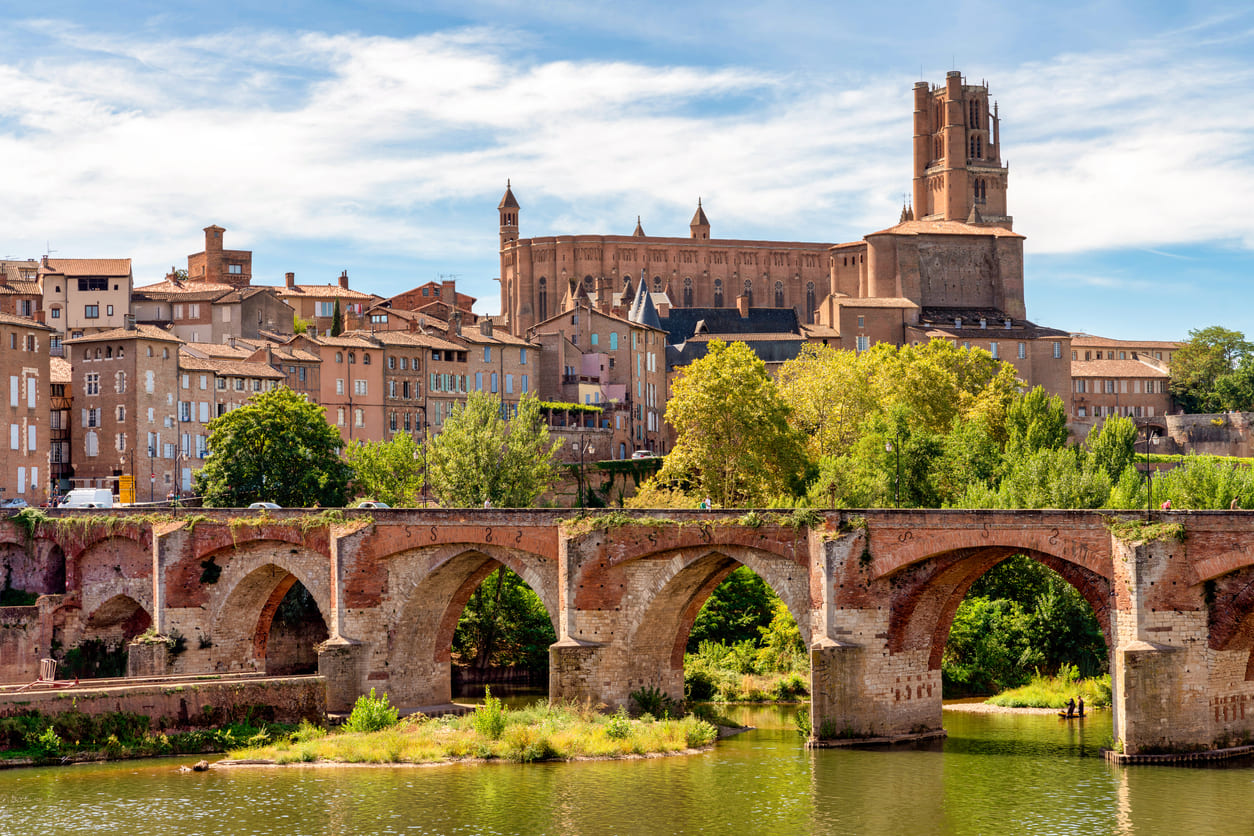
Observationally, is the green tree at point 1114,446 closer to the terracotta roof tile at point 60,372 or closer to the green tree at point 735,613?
the green tree at point 735,613

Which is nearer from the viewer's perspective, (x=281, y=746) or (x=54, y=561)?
(x=281, y=746)

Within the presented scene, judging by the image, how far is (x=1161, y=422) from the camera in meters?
124

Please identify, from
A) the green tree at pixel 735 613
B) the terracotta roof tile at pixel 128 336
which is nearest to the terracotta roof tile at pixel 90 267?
the terracotta roof tile at pixel 128 336

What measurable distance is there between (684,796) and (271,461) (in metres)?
34.0

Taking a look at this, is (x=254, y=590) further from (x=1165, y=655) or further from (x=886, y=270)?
(x=886, y=270)

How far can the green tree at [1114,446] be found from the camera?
2906 inches

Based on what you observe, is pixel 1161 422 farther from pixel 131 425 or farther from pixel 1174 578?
pixel 1174 578

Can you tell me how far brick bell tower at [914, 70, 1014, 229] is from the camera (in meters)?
136

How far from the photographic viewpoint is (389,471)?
73250 millimetres

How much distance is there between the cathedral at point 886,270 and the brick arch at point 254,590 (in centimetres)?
5484

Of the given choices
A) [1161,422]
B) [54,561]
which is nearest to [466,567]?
[54,561]

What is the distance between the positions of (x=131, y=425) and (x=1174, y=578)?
171 ft

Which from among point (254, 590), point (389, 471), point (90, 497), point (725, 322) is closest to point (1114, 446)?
point (389, 471)

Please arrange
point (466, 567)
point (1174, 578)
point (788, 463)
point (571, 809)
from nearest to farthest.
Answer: point (571, 809)
point (1174, 578)
point (466, 567)
point (788, 463)
